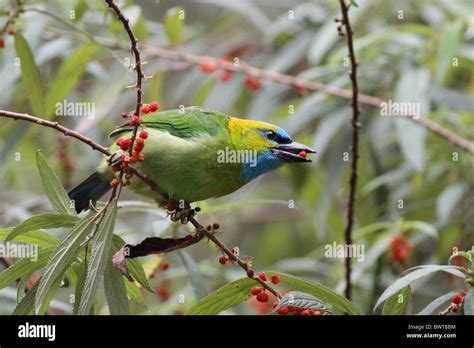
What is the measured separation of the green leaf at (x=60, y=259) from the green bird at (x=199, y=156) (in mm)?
703

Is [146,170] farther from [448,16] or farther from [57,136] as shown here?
[448,16]

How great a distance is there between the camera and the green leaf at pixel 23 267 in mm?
2053

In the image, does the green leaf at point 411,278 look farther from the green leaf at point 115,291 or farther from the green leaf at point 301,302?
the green leaf at point 115,291

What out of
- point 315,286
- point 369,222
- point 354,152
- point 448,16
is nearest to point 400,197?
point 369,222

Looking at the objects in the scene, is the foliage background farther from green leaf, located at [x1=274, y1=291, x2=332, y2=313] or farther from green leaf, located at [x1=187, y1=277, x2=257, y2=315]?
green leaf, located at [x1=274, y1=291, x2=332, y2=313]

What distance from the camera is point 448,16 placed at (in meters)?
4.69

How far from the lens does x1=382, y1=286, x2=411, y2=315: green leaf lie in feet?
7.04

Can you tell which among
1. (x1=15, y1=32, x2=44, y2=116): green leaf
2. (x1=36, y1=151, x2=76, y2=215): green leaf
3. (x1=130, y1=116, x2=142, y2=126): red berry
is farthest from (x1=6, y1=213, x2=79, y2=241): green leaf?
(x1=15, y1=32, x2=44, y2=116): green leaf

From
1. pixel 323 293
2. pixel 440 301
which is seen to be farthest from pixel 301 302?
pixel 440 301

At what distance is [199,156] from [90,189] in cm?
45

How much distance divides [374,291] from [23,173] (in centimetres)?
275

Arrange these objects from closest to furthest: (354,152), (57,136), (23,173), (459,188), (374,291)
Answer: (354,152), (374,291), (459,188), (57,136), (23,173)

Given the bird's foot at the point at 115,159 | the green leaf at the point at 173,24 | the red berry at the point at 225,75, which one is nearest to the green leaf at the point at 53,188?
the bird's foot at the point at 115,159
